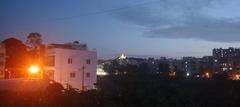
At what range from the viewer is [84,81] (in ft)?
118

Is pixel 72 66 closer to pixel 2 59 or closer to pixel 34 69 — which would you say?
pixel 34 69

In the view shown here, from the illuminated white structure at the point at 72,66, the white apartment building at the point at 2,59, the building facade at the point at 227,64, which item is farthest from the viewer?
the building facade at the point at 227,64

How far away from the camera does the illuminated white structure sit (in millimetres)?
34312

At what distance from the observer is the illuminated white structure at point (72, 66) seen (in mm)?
34312

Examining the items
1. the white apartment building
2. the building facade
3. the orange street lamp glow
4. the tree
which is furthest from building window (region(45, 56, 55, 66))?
the building facade

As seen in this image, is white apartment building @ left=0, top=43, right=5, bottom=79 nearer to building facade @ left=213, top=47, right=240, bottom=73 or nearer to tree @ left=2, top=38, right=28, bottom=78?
tree @ left=2, top=38, right=28, bottom=78

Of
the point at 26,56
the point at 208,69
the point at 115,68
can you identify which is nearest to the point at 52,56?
the point at 26,56

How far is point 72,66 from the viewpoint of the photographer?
3541cm

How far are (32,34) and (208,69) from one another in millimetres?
64319

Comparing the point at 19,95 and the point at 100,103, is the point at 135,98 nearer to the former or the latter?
the point at 100,103

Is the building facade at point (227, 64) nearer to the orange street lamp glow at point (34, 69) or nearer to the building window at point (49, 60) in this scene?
the building window at point (49, 60)

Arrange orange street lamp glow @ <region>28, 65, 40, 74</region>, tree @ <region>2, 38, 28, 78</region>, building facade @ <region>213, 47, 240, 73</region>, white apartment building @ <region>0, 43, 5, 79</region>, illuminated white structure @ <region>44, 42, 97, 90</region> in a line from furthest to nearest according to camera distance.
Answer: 1. building facade @ <region>213, 47, 240, 73</region>
2. white apartment building @ <region>0, 43, 5, 79</region>
3. tree @ <region>2, 38, 28, 78</region>
4. illuminated white structure @ <region>44, 42, 97, 90</region>
5. orange street lamp glow @ <region>28, 65, 40, 74</region>

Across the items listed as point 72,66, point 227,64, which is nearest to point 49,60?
point 72,66

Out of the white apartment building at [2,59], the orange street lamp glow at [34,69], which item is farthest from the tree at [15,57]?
the orange street lamp glow at [34,69]
